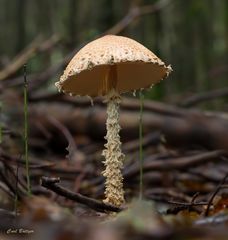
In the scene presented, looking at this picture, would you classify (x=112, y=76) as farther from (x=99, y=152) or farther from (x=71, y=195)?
(x=99, y=152)

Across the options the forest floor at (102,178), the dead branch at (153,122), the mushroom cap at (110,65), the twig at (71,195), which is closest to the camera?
the forest floor at (102,178)

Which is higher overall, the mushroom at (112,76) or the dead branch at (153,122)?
the dead branch at (153,122)

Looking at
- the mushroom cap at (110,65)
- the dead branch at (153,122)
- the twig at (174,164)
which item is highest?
the dead branch at (153,122)

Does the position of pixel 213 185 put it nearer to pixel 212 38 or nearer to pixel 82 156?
pixel 82 156

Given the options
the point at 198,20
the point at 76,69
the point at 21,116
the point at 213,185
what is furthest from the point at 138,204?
the point at 198,20

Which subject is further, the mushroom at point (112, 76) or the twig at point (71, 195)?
the mushroom at point (112, 76)

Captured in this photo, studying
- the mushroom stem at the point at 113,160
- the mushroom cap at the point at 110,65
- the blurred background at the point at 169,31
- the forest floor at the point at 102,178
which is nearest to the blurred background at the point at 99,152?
the forest floor at the point at 102,178

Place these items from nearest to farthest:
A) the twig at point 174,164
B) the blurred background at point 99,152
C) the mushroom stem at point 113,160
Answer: the blurred background at point 99,152
the mushroom stem at point 113,160
the twig at point 174,164

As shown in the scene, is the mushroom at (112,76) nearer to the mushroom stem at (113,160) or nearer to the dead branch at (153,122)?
the mushroom stem at (113,160)
